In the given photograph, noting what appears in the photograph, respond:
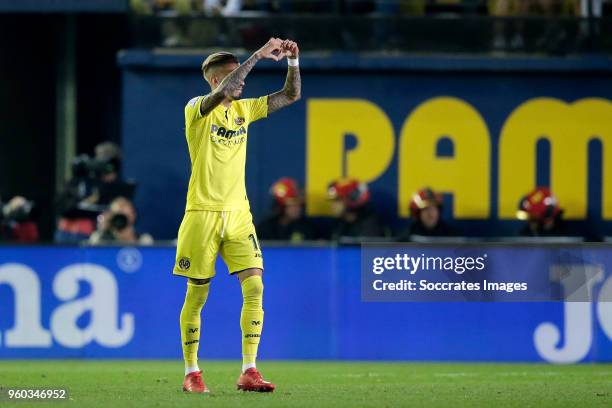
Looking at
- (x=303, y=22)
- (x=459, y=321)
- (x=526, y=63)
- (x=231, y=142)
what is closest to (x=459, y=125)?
(x=526, y=63)

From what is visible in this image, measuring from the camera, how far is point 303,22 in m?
15.8

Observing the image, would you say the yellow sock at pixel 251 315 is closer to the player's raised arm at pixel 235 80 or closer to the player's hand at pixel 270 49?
the player's raised arm at pixel 235 80

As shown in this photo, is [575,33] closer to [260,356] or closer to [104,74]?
[260,356]

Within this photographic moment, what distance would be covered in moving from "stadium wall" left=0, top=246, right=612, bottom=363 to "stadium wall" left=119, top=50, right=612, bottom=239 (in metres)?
3.20

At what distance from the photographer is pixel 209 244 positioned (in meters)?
9.17

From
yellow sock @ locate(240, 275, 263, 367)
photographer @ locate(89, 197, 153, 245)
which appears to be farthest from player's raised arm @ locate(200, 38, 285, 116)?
photographer @ locate(89, 197, 153, 245)

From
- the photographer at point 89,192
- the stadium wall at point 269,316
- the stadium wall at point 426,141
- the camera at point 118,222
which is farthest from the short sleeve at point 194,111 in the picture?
the stadium wall at point 426,141

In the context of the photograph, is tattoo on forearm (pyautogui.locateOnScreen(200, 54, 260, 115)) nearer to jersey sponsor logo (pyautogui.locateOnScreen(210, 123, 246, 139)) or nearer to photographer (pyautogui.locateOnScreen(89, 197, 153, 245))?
jersey sponsor logo (pyautogui.locateOnScreen(210, 123, 246, 139))

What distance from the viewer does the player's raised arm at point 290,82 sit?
29.7 ft

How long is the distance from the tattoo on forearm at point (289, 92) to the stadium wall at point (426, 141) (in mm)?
6553

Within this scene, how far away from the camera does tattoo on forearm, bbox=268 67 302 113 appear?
926 cm

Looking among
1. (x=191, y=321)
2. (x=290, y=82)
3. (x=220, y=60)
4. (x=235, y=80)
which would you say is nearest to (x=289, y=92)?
(x=290, y=82)

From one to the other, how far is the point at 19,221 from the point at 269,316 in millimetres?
3735

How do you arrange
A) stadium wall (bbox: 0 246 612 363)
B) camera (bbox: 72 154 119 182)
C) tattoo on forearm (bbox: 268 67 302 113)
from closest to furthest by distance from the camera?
tattoo on forearm (bbox: 268 67 302 113) < stadium wall (bbox: 0 246 612 363) < camera (bbox: 72 154 119 182)
